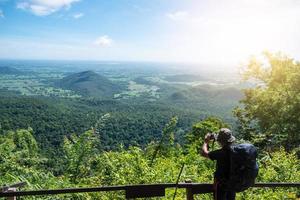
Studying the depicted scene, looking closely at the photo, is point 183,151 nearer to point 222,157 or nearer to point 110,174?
point 110,174

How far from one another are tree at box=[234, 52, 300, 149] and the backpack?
1819 centimetres

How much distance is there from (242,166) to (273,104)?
2436 centimetres

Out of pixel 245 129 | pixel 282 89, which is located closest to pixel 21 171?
pixel 282 89

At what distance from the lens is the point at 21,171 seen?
10.4 metres

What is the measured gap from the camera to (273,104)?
27891 millimetres

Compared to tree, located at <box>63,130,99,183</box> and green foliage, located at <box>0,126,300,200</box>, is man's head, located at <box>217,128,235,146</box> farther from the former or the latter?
tree, located at <box>63,130,99,183</box>

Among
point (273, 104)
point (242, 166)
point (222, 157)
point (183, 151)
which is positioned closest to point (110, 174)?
point (222, 157)

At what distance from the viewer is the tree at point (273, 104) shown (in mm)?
25469

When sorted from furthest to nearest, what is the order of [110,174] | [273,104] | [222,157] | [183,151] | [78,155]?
[273,104] < [183,151] < [78,155] < [110,174] < [222,157]

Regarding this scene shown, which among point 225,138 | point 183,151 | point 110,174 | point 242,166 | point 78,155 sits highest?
point 225,138

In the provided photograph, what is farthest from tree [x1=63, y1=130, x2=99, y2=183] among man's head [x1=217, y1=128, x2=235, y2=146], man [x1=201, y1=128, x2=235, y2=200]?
man's head [x1=217, y1=128, x2=235, y2=146]

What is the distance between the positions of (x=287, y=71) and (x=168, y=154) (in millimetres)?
15969

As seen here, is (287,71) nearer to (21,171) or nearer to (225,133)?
(21,171)

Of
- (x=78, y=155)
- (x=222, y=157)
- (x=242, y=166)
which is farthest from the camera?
(x=78, y=155)
